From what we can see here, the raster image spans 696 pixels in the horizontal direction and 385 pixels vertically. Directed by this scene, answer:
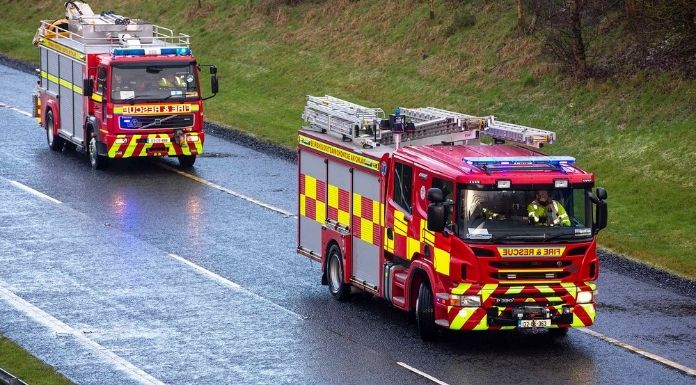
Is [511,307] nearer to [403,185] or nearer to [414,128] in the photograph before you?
[403,185]

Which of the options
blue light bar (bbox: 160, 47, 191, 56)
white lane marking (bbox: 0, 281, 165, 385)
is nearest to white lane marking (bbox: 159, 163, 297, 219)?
blue light bar (bbox: 160, 47, 191, 56)

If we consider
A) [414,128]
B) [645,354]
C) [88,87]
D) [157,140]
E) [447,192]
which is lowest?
[645,354]

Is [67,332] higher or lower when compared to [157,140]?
lower

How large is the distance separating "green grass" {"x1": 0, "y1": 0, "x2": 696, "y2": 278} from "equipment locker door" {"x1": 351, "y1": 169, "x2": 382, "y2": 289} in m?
5.95

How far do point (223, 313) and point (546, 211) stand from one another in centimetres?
538

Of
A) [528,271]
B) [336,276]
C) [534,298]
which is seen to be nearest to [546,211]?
[528,271]

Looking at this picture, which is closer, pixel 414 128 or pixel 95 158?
pixel 414 128

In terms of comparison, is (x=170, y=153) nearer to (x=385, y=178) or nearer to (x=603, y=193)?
(x=385, y=178)

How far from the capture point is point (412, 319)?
2167cm

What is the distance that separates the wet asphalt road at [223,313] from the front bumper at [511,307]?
0.49 meters

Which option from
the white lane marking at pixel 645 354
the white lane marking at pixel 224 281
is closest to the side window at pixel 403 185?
the white lane marking at pixel 224 281

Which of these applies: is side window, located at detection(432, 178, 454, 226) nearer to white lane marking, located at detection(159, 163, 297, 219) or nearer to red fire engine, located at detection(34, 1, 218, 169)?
white lane marking, located at detection(159, 163, 297, 219)

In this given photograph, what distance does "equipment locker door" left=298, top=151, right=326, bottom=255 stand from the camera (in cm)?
2358

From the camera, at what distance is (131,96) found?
3450 cm
